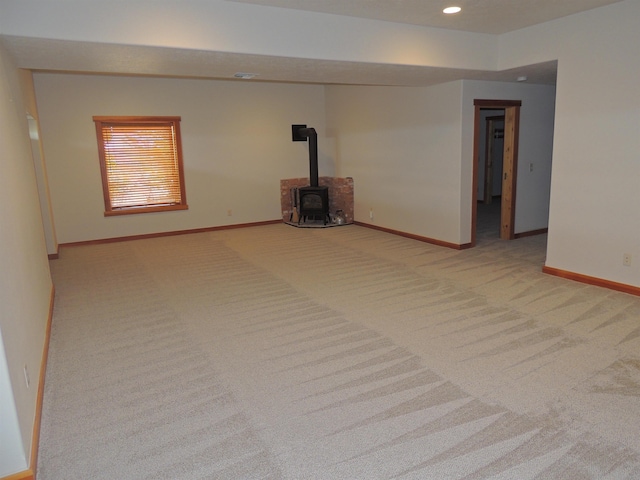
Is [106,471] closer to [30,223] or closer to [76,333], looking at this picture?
[76,333]

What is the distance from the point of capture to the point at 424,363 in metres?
2.95

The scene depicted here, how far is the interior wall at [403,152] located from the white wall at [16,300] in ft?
15.2

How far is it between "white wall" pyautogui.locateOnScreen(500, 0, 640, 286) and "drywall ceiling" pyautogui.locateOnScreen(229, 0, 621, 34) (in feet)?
0.67

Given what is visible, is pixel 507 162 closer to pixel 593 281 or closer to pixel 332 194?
pixel 593 281

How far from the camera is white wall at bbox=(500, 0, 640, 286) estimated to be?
391 centimetres

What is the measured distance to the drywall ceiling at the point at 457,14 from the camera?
363cm

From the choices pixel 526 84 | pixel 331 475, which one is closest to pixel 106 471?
pixel 331 475

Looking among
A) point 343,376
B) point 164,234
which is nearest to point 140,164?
point 164,234

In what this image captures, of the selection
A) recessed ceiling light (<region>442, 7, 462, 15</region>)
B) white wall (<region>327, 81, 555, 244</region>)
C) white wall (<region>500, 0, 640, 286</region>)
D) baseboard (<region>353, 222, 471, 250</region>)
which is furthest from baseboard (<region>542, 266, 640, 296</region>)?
recessed ceiling light (<region>442, 7, 462, 15</region>)

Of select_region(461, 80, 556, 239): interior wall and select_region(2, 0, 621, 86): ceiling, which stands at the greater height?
select_region(2, 0, 621, 86): ceiling

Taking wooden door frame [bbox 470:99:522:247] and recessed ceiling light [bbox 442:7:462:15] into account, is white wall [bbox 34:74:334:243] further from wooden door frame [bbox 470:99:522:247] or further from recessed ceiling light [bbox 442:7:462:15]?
recessed ceiling light [bbox 442:7:462:15]

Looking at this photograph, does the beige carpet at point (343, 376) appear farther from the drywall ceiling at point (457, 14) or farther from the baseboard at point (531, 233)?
the drywall ceiling at point (457, 14)

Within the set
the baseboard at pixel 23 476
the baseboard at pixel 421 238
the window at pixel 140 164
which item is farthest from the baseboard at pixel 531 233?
the baseboard at pixel 23 476

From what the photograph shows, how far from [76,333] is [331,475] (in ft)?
8.35
